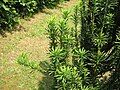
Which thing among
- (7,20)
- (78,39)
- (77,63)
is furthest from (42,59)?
(77,63)

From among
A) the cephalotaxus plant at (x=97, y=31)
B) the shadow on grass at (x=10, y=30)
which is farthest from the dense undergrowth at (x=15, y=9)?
the cephalotaxus plant at (x=97, y=31)

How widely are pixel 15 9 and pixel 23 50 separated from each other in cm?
199

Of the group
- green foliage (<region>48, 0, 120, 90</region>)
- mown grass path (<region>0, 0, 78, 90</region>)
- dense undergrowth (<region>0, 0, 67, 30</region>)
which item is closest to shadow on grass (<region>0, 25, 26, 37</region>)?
mown grass path (<region>0, 0, 78, 90</region>)

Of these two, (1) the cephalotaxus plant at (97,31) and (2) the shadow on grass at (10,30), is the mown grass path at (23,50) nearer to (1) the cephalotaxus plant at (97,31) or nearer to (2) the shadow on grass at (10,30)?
(2) the shadow on grass at (10,30)

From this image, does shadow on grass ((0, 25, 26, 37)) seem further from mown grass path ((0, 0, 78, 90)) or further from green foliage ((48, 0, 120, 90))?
green foliage ((48, 0, 120, 90))

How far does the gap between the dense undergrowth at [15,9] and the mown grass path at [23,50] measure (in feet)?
0.96

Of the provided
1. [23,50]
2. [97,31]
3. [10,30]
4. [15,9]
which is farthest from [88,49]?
[15,9]

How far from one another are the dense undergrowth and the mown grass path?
11.6 inches

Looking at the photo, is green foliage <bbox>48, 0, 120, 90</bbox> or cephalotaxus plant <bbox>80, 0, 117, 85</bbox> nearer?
green foliage <bbox>48, 0, 120, 90</bbox>

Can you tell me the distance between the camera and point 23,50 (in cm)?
853

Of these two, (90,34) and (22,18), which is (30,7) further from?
(90,34)

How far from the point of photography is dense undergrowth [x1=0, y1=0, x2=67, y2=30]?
8.90m

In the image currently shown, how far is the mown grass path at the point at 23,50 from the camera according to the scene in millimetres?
7188

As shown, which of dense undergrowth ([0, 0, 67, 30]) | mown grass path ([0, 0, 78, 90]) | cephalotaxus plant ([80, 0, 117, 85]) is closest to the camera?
cephalotaxus plant ([80, 0, 117, 85])
